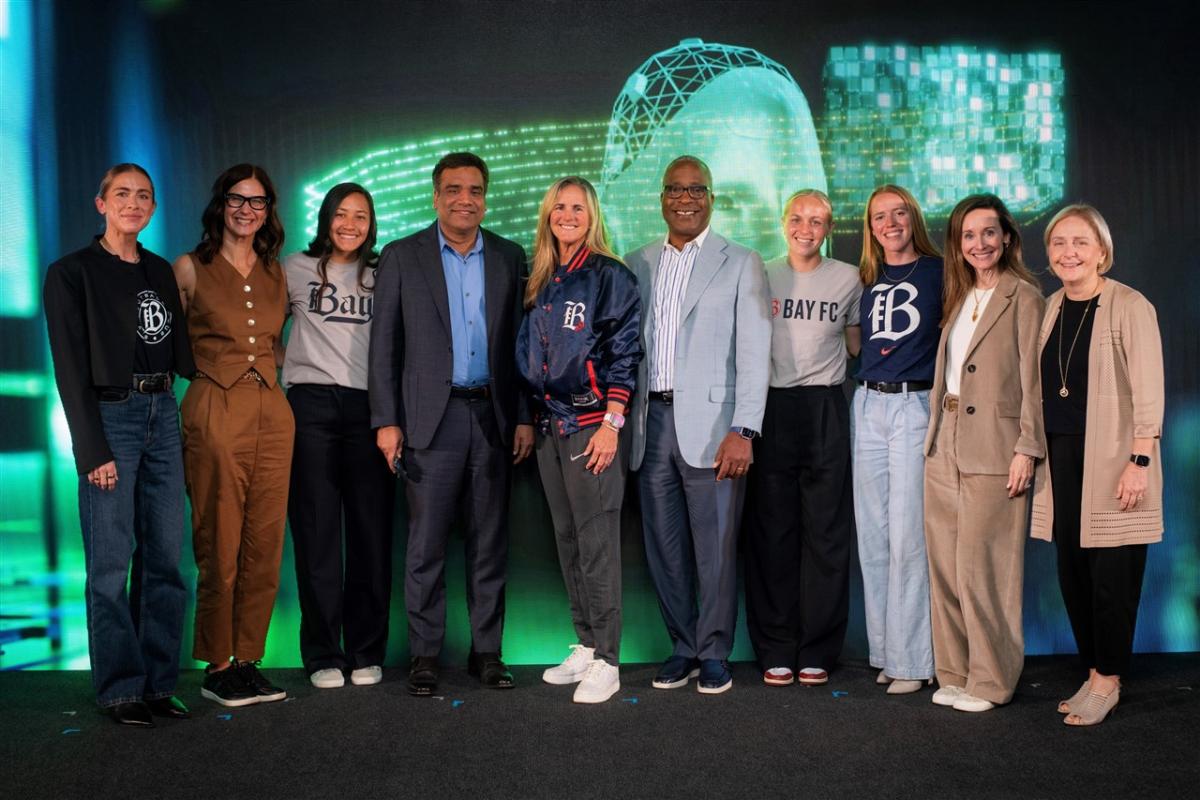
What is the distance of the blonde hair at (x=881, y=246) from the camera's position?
12.2ft

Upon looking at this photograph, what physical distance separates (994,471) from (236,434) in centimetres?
255

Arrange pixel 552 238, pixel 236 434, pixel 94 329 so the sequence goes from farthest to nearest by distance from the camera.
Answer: pixel 552 238 → pixel 236 434 → pixel 94 329

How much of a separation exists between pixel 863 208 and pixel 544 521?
187 cm

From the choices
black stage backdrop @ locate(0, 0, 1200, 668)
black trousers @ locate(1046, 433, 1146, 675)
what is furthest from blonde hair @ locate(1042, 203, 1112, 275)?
black stage backdrop @ locate(0, 0, 1200, 668)

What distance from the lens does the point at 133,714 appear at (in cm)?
331

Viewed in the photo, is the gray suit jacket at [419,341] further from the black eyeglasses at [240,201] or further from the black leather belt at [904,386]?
the black leather belt at [904,386]

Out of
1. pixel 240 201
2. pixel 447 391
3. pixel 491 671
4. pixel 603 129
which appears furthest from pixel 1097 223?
pixel 240 201

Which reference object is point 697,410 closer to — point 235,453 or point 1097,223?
point 1097,223

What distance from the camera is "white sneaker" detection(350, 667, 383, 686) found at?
3.79 metres

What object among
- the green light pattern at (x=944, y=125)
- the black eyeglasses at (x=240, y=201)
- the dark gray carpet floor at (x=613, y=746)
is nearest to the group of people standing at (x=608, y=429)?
the black eyeglasses at (x=240, y=201)

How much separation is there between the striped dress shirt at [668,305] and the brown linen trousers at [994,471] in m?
0.98

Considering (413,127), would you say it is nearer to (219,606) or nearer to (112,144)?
(112,144)

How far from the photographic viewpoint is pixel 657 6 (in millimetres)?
4324

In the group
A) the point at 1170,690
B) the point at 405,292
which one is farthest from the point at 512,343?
the point at 1170,690
